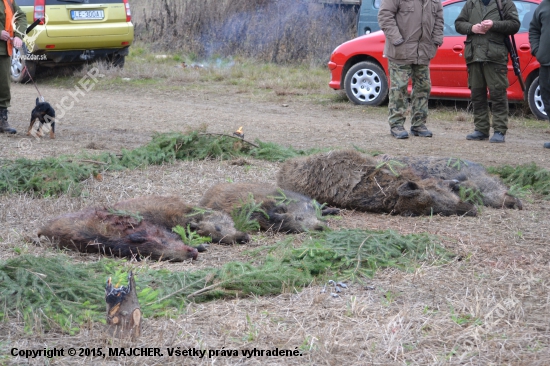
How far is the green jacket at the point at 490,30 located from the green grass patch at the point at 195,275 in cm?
517

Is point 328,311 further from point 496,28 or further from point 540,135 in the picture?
point 540,135

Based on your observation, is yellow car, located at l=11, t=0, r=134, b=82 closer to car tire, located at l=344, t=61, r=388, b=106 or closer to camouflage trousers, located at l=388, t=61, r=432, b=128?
car tire, located at l=344, t=61, r=388, b=106

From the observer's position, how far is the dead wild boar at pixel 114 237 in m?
4.95

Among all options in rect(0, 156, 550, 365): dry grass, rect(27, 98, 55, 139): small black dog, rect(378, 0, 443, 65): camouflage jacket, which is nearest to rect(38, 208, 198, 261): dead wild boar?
rect(0, 156, 550, 365): dry grass

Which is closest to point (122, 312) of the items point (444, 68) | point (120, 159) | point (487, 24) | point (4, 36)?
point (120, 159)

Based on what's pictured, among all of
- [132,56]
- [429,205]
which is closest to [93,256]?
[429,205]

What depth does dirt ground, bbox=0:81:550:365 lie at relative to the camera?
3.37 metres

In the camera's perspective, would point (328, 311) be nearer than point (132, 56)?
Yes

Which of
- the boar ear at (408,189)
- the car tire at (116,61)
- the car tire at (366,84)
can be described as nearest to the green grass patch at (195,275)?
the boar ear at (408,189)

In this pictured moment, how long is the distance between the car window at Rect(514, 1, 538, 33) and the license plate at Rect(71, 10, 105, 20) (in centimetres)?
835

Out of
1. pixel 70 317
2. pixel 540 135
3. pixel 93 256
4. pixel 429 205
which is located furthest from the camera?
pixel 540 135

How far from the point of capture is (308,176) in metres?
6.41

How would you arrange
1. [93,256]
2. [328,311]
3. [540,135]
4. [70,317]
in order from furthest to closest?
[540,135] < [93,256] < [328,311] < [70,317]

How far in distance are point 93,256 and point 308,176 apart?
2.25 m
